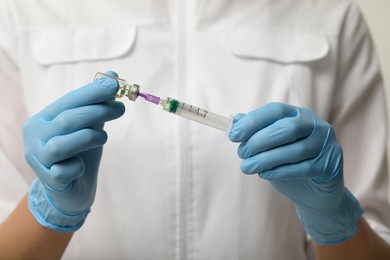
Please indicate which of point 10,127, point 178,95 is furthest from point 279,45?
point 10,127

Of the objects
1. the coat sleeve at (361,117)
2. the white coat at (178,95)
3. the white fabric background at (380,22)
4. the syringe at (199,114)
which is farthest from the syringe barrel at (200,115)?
the white fabric background at (380,22)

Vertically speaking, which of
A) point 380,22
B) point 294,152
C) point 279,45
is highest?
point 380,22

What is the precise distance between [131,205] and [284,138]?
288mm

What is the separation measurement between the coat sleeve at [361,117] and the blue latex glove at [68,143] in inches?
17.3

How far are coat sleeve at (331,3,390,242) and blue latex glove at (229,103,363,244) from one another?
0.20 meters

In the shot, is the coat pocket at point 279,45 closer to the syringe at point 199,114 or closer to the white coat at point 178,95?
the white coat at point 178,95

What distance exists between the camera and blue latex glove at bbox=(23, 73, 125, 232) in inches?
22.3

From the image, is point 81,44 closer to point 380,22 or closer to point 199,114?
point 199,114

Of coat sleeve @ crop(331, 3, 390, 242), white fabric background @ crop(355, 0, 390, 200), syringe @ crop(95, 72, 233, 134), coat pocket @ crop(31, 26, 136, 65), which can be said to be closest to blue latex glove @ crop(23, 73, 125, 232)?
syringe @ crop(95, 72, 233, 134)

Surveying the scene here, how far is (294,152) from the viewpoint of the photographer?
58 centimetres

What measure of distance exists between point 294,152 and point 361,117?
30cm

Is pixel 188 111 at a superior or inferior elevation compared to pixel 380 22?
inferior

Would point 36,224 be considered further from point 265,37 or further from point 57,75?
point 265,37

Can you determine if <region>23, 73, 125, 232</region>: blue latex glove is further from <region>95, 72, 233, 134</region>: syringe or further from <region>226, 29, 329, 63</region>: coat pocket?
<region>226, 29, 329, 63</region>: coat pocket
